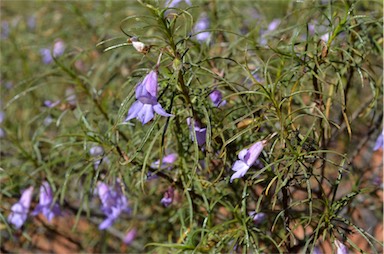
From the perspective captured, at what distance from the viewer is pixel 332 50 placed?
4.43ft

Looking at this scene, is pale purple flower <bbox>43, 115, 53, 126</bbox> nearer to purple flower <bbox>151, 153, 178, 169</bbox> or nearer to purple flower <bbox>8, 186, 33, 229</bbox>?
purple flower <bbox>8, 186, 33, 229</bbox>

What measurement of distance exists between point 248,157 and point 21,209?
843 millimetres

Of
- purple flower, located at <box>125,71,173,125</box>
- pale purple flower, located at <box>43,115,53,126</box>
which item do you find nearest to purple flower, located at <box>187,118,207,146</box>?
purple flower, located at <box>125,71,173,125</box>

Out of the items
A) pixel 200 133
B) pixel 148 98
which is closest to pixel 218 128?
pixel 200 133

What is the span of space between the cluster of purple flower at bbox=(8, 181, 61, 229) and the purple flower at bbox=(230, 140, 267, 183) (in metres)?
0.69

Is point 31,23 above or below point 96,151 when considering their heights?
below

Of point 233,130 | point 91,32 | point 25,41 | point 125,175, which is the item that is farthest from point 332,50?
point 25,41

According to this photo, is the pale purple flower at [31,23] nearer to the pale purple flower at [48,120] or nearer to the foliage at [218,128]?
the foliage at [218,128]

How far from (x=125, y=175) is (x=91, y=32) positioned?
3.46 ft

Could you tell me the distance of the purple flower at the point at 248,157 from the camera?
4.01 ft

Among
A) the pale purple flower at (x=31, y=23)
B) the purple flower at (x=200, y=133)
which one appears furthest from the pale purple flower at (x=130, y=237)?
the pale purple flower at (x=31, y=23)

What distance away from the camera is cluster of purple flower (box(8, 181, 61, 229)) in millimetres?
1747

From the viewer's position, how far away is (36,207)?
178 centimetres

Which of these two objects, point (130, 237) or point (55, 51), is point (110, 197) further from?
point (55, 51)
